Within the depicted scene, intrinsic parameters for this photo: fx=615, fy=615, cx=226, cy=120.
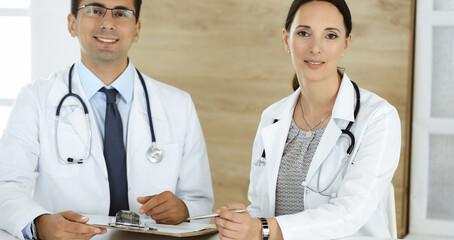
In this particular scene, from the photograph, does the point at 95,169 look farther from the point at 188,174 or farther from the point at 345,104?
the point at 345,104

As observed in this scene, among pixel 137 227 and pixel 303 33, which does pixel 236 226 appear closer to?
pixel 137 227

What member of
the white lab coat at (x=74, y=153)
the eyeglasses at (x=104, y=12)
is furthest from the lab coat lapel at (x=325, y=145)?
the eyeglasses at (x=104, y=12)

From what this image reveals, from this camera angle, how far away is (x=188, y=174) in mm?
2160

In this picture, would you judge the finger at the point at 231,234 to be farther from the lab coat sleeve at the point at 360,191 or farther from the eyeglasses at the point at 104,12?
the eyeglasses at the point at 104,12

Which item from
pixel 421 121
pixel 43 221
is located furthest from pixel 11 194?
pixel 421 121

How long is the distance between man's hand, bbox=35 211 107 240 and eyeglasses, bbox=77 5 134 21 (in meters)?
0.76

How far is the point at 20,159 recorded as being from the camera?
6.29ft

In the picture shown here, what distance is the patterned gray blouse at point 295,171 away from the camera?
6.07 feet

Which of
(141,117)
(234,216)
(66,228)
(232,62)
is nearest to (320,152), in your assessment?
(234,216)

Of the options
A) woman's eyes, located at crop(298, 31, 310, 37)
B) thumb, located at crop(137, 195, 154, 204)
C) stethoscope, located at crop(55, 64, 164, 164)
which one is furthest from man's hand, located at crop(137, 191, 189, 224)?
woman's eyes, located at crop(298, 31, 310, 37)

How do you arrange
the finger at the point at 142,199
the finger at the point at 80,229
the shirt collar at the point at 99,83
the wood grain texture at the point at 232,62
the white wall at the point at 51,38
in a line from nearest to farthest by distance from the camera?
1. the finger at the point at 80,229
2. the finger at the point at 142,199
3. the shirt collar at the point at 99,83
4. the wood grain texture at the point at 232,62
5. the white wall at the point at 51,38

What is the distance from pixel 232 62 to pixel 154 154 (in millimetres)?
1070

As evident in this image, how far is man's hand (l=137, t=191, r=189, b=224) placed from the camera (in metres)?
1.81

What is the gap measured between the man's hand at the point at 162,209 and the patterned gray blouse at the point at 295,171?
Answer: 0.31 metres
